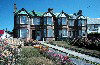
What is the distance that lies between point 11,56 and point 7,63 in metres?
0.50

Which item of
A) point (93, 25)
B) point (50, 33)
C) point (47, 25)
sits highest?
point (93, 25)

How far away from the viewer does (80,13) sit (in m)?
50.1

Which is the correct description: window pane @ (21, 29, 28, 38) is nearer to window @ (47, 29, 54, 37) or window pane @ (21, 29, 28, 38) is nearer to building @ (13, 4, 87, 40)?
building @ (13, 4, 87, 40)

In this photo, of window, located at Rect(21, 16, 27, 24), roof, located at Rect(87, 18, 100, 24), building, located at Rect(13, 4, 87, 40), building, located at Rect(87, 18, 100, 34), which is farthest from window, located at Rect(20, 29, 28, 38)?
roof, located at Rect(87, 18, 100, 24)

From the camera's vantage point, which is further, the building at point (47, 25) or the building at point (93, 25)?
the building at point (93, 25)

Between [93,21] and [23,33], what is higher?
[93,21]

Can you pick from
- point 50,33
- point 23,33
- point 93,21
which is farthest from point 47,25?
point 93,21

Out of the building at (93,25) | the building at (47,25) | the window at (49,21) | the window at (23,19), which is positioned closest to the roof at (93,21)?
the building at (93,25)

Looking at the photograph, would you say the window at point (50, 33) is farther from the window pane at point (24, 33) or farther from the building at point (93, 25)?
the building at point (93, 25)

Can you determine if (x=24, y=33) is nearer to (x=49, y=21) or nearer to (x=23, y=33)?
(x=23, y=33)

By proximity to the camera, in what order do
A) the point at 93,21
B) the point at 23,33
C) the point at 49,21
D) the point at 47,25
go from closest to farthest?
the point at 23,33 < the point at 47,25 < the point at 49,21 < the point at 93,21

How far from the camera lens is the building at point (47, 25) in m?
41.8

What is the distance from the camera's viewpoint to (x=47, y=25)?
43344 mm

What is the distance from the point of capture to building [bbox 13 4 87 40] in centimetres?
4181
